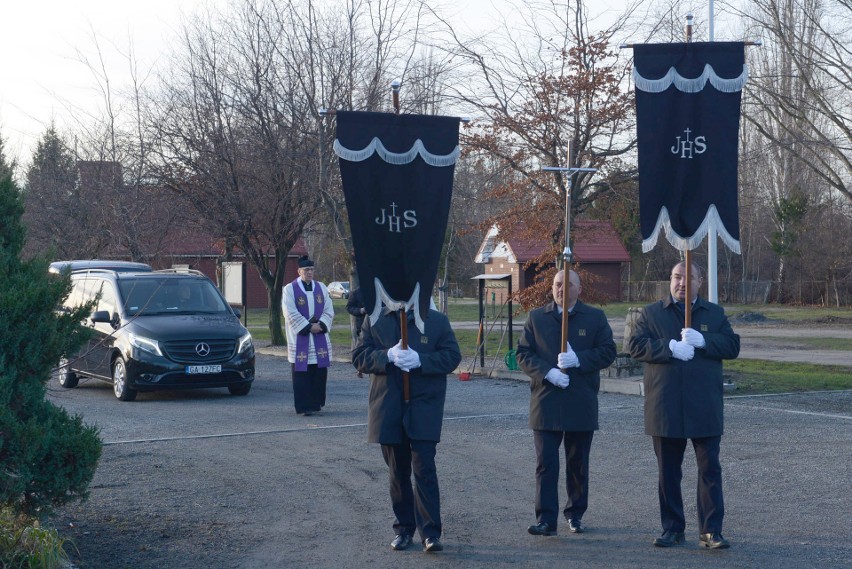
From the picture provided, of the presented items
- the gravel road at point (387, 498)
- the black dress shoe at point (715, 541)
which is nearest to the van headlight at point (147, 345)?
the gravel road at point (387, 498)

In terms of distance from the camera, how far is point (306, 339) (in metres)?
12.8

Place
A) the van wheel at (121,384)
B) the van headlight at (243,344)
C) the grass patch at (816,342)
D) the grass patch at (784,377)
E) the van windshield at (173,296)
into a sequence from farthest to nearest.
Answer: the grass patch at (816,342)
the grass patch at (784,377)
the van windshield at (173,296)
the van headlight at (243,344)
the van wheel at (121,384)

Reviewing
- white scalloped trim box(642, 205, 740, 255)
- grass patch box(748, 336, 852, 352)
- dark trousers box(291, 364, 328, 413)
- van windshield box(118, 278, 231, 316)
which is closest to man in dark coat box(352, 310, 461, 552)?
white scalloped trim box(642, 205, 740, 255)

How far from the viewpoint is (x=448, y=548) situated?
6496 millimetres

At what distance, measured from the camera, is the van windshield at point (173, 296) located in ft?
50.9

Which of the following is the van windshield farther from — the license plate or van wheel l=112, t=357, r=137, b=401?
the license plate

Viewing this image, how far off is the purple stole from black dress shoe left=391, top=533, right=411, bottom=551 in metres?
6.40

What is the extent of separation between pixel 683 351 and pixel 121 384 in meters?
10.4

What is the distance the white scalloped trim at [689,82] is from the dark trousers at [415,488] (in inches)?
117

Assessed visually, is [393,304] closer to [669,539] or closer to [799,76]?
[669,539]

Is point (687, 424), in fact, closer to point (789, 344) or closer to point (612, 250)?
point (789, 344)

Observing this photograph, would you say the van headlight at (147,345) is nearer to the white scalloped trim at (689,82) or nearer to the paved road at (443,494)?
the paved road at (443,494)

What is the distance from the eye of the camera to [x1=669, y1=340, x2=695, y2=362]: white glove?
21.1 ft

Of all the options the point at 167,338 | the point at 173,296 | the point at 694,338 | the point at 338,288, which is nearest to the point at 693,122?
the point at 694,338
